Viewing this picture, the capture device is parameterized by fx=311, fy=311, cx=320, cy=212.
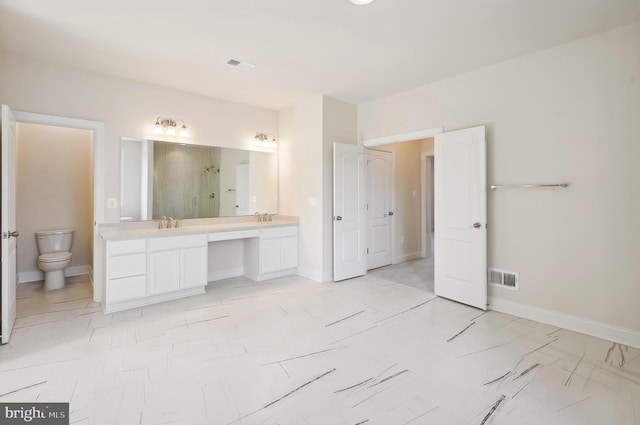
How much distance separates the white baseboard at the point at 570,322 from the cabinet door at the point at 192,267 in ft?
11.1

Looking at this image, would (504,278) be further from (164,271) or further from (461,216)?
(164,271)

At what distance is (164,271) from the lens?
11.8 feet

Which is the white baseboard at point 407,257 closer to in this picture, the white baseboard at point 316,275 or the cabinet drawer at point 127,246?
the white baseboard at point 316,275

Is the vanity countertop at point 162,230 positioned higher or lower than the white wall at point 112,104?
lower

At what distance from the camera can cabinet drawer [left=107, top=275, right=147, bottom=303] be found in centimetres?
326

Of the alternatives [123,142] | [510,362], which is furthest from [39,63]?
[510,362]

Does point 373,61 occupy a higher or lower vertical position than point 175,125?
higher

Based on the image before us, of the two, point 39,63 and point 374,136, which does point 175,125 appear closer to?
point 39,63

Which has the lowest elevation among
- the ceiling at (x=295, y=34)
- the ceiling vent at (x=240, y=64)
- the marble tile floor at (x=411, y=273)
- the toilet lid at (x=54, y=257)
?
the marble tile floor at (x=411, y=273)

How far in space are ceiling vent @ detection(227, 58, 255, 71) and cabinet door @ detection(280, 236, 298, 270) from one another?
7.80ft

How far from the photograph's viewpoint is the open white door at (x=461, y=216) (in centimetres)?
338

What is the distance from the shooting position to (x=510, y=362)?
7.63 feet

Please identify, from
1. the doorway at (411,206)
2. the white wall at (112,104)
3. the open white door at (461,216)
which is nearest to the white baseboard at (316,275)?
the doorway at (411,206)

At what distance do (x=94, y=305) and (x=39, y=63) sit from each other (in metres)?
2.64
